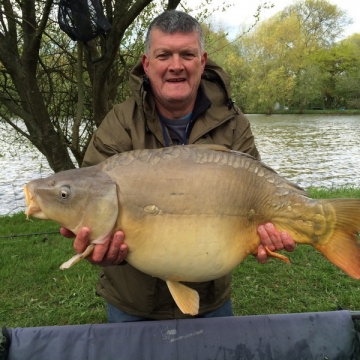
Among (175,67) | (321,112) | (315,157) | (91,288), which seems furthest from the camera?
(321,112)

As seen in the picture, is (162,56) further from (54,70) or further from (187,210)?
(54,70)

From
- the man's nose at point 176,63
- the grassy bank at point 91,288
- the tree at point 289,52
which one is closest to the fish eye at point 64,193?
the man's nose at point 176,63

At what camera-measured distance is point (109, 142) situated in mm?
1326

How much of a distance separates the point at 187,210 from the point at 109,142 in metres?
0.37

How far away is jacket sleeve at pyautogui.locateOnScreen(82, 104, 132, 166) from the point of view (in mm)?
1327

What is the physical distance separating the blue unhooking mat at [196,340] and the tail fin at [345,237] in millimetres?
415

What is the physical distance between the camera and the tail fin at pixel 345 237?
118 cm

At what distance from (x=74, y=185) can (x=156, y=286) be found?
0.44 metres

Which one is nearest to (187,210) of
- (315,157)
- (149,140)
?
(149,140)

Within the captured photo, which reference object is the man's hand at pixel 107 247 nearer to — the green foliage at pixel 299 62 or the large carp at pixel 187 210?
the large carp at pixel 187 210

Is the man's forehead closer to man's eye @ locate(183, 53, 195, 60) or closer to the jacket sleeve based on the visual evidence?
man's eye @ locate(183, 53, 195, 60)

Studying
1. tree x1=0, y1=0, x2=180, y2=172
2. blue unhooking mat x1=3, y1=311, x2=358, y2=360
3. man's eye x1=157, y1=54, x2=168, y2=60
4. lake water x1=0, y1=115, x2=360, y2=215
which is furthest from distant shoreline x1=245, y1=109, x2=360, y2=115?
→ man's eye x1=157, y1=54, x2=168, y2=60

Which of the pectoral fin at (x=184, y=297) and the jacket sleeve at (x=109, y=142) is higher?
the jacket sleeve at (x=109, y=142)

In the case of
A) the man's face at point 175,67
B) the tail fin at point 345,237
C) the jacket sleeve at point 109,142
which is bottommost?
the tail fin at point 345,237
